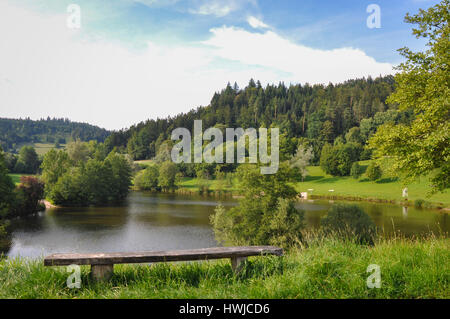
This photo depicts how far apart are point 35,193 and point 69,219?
8.76 metres

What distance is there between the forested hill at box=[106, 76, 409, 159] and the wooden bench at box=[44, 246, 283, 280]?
9275cm

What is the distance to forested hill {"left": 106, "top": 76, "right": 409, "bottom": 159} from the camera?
106 m

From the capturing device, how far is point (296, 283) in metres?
4.09

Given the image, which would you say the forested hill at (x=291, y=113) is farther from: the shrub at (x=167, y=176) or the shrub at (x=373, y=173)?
the shrub at (x=167, y=176)

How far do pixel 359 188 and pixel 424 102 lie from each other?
53791 millimetres

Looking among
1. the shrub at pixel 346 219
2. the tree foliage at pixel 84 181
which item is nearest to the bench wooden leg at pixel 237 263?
the shrub at pixel 346 219

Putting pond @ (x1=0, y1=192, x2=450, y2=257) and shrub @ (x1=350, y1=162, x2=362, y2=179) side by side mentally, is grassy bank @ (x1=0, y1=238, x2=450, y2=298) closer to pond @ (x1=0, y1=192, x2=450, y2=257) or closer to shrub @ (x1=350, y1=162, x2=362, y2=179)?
pond @ (x1=0, y1=192, x2=450, y2=257)

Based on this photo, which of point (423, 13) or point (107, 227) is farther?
point (107, 227)

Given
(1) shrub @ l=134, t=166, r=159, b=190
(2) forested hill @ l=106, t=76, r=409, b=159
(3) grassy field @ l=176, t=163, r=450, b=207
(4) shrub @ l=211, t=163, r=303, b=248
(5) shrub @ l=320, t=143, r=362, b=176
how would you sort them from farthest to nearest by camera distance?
(2) forested hill @ l=106, t=76, r=409, b=159
(1) shrub @ l=134, t=166, r=159, b=190
(5) shrub @ l=320, t=143, r=362, b=176
(3) grassy field @ l=176, t=163, r=450, b=207
(4) shrub @ l=211, t=163, r=303, b=248

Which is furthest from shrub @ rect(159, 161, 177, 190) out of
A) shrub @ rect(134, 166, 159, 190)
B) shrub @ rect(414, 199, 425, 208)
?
shrub @ rect(414, 199, 425, 208)

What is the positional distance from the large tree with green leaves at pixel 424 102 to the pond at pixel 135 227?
1197 cm

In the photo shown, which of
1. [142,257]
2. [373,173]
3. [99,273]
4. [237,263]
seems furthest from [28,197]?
[373,173]
